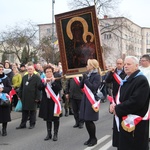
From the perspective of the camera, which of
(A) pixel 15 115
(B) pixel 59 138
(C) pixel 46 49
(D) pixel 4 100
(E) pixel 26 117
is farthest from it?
(C) pixel 46 49

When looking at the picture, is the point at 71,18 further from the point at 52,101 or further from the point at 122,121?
the point at 122,121

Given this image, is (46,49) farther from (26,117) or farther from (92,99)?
(92,99)

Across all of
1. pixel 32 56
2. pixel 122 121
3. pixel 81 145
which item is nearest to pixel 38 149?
pixel 81 145

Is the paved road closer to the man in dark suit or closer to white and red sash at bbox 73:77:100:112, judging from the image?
the man in dark suit

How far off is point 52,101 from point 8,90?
1.38 m

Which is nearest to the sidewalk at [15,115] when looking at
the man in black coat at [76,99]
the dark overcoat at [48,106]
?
the man in black coat at [76,99]

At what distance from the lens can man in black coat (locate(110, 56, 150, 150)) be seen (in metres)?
4.06

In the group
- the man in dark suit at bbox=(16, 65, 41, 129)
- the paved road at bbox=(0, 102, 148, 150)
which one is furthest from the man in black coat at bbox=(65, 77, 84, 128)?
the man in dark suit at bbox=(16, 65, 41, 129)

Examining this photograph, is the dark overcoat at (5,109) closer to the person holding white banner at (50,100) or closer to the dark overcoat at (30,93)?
the dark overcoat at (30,93)

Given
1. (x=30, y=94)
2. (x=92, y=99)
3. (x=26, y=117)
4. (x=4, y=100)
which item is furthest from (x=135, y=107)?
(x=26, y=117)

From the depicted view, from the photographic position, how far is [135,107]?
407cm

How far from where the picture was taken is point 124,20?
39.4 m

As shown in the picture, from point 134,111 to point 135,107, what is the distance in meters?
0.08

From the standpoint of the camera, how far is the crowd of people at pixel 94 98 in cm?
412
